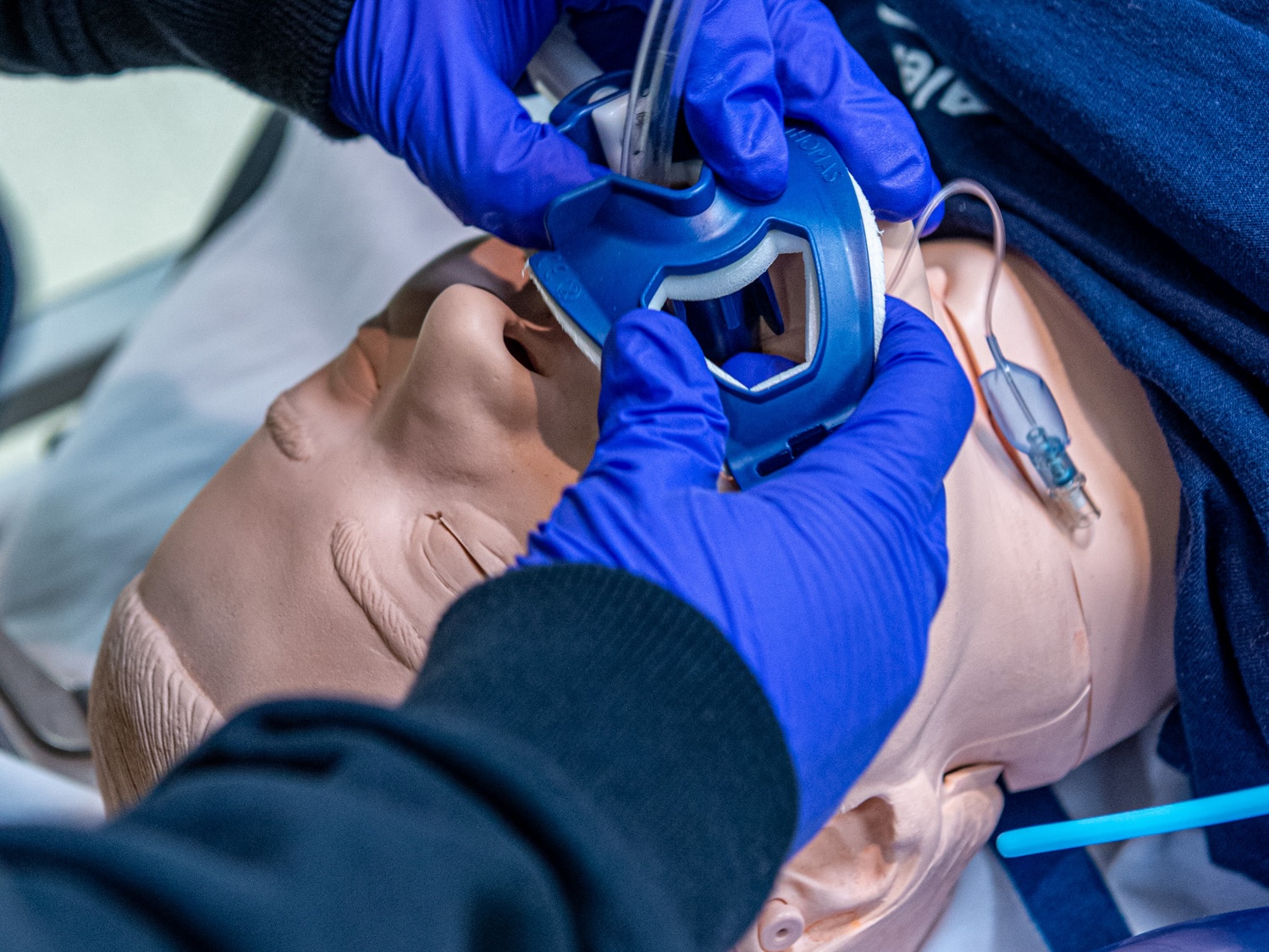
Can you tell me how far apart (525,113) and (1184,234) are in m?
0.62

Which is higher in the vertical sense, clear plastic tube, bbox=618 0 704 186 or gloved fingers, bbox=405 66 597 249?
clear plastic tube, bbox=618 0 704 186

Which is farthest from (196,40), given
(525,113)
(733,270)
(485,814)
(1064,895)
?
(1064,895)

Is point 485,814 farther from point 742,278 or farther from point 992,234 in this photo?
point 992,234

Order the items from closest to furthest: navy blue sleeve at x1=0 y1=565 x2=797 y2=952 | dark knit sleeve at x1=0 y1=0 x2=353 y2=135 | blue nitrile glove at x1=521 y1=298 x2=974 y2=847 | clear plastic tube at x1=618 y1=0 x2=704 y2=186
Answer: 1. navy blue sleeve at x1=0 y1=565 x2=797 y2=952
2. blue nitrile glove at x1=521 y1=298 x2=974 y2=847
3. clear plastic tube at x1=618 y1=0 x2=704 y2=186
4. dark knit sleeve at x1=0 y1=0 x2=353 y2=135

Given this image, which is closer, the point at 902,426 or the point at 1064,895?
the point at 902,426

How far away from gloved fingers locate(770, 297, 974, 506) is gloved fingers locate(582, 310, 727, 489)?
0.07 m

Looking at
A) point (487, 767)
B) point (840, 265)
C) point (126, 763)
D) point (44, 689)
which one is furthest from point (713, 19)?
point (44, 689)

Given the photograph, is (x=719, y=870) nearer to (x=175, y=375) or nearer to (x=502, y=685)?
(x=502, y=685)

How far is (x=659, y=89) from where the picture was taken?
0.81 metres

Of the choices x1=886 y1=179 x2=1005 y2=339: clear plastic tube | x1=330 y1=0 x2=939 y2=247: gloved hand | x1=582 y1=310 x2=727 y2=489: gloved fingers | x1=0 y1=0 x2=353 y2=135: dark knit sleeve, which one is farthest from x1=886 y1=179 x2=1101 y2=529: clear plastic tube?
x1=0 y1=0 x2=353 y2=135: dark knit sleeve

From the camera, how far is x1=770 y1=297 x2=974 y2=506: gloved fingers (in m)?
0.75

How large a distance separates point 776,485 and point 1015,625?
29 cm

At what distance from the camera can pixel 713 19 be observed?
0.92m

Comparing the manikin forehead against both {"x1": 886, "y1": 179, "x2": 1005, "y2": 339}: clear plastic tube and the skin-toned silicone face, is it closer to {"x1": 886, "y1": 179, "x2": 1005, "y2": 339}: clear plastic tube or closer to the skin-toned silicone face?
the skin-toned silicone face
